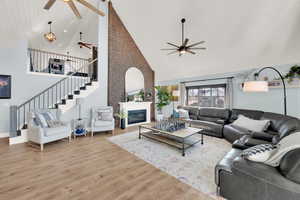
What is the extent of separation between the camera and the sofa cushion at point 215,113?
15.5 ft

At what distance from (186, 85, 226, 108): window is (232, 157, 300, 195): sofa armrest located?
4.40 meters

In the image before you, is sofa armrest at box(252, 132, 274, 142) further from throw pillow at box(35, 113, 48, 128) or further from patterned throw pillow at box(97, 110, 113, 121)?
throw pillow at box(35, 113, 48, 128)

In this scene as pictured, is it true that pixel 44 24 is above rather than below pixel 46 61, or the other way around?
above

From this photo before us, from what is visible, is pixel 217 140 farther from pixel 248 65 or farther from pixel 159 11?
pixel 159 11

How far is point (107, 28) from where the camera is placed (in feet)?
18.2

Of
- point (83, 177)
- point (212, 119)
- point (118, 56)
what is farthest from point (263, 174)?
point (118, 56)

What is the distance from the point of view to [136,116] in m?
6.25

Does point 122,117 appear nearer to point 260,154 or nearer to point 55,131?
point 55,131

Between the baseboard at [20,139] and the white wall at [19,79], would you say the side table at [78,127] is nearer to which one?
the white wall at [19,79]

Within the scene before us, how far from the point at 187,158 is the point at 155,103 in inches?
199

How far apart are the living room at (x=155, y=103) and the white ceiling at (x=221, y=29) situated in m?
0.03

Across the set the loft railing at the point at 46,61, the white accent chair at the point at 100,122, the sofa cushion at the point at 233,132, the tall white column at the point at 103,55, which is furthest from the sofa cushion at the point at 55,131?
the sofa cushion at the point at 233,132

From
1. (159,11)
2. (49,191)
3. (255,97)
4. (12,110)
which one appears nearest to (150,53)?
(159,11)

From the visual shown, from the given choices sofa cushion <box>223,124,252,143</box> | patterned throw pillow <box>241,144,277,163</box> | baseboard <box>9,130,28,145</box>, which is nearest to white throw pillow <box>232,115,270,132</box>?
sofa cushion <box>223,124,252,143</box>
